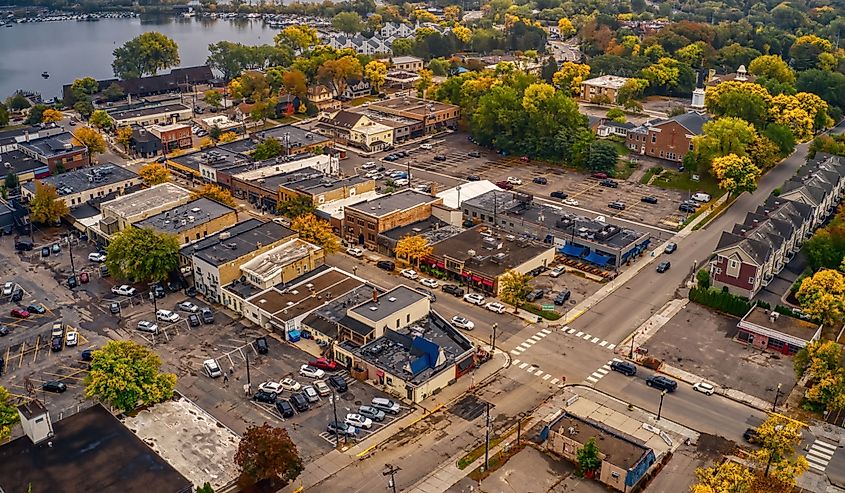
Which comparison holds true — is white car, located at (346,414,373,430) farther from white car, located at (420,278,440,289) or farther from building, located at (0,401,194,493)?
white car, located at (420,278,440,289)

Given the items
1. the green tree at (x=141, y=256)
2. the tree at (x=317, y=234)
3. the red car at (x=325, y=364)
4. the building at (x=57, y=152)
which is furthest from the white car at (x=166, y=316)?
the building at (x=57, y=152)

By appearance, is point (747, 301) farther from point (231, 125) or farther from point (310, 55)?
point (310, 55)

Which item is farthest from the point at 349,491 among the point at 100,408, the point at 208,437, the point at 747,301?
the point at 747,301

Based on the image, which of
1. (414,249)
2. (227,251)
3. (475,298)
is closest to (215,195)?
(227,251)

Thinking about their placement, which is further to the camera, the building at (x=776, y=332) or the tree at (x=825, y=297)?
the tree at (x=825, y=297)

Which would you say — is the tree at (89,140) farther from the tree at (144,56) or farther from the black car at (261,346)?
the black car at (261,346)

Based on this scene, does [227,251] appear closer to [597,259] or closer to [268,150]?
[268,150]

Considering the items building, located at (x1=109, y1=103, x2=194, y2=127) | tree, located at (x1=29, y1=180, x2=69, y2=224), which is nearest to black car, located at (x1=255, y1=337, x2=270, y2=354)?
tree, located at (x1=29, y1=180, x2=69, y2=224)
